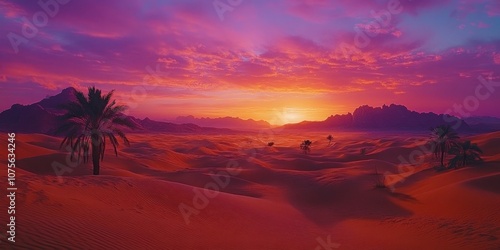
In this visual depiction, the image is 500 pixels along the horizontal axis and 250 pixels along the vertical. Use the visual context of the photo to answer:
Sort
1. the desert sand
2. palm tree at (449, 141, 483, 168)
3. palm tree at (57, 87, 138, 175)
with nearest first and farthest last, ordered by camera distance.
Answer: the desert sand
palm tree at (57, 87, 138, 175)
palm tree at (449, 141, 483, 168)

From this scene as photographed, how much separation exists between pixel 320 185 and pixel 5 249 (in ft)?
77.5

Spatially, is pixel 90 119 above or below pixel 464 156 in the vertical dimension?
above

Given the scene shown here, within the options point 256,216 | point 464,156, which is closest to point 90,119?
point 256,216

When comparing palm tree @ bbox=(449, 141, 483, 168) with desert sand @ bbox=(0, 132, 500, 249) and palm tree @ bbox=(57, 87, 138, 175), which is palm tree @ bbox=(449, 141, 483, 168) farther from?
palm tree @ bbox=(57, 87, 138, 175)

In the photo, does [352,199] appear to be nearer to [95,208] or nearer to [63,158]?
[95,208]

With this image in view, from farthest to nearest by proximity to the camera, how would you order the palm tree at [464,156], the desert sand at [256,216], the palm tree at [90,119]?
the palm tree at [464,156] → the palm tree at [90,119] → the desert sand at [256,216]

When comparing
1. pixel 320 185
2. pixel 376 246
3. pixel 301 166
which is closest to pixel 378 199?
pixel 320 185

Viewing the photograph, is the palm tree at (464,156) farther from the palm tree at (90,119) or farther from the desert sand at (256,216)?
the palm tree at (90,119)

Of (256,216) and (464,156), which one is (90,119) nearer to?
(256,216)

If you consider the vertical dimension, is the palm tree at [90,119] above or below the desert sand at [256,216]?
above

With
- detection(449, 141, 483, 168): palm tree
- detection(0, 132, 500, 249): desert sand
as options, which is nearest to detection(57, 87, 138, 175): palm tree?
detection(0, 132, 500, 249): desert sand

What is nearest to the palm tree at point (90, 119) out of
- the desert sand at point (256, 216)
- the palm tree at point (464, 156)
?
the desert sand at point (256, 216)

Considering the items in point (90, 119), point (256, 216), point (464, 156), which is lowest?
point (256, 216)

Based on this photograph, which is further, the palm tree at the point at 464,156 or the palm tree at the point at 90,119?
the palm tree at the point at 464,156
